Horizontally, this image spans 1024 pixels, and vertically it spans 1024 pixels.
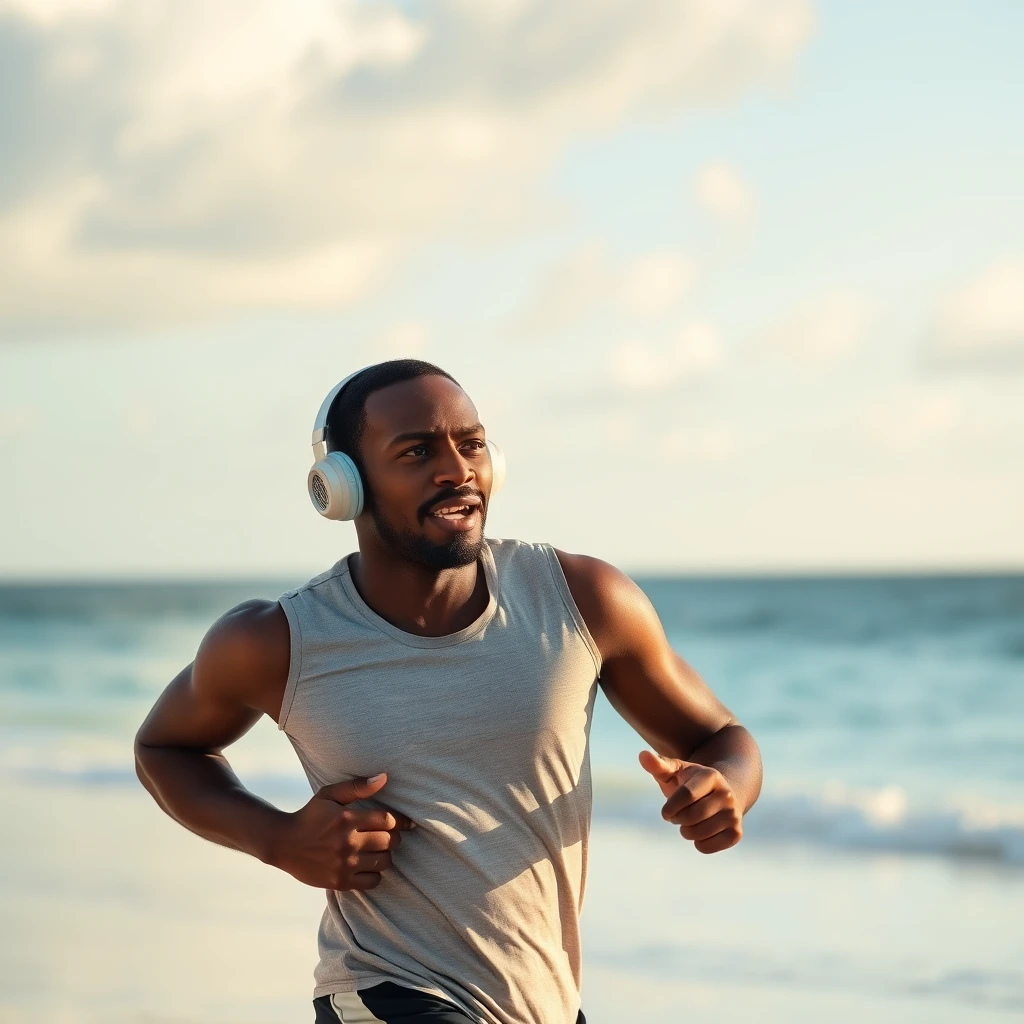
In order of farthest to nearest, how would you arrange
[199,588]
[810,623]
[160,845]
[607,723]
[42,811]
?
1. [199,588]
2. [810,623]
3. [607,723]
4. [42,811]
5. [160,845]

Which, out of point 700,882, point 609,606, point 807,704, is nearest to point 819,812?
point 700,882

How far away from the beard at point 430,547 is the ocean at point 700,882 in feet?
12.0

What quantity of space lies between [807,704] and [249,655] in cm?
1894

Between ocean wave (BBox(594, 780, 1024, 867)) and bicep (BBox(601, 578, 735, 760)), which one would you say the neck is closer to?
bicep (BBox(601, 578, 735, 760))

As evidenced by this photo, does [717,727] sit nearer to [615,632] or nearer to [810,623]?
[615,632]

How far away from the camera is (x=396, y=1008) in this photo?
112 inches

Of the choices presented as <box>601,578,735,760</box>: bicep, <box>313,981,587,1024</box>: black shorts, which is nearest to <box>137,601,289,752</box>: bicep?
<box>313,981,587,1024</box>: black shorts

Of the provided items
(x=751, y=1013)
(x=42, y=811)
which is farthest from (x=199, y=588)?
(x=751, y=1013)

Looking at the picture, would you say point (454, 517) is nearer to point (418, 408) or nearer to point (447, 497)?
point (447, 497)

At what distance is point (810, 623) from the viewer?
31828mm

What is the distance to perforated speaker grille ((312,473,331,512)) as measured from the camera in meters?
3.14

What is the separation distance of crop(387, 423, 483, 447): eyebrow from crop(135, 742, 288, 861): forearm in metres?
0.77

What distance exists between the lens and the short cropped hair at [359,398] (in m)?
3.19

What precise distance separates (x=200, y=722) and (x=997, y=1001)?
4487 millimetres
